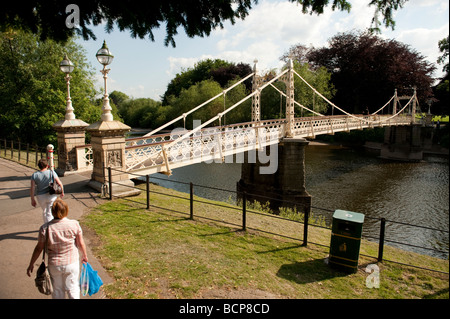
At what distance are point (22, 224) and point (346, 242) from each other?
6.12 meters

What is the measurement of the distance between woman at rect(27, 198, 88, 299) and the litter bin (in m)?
3.83

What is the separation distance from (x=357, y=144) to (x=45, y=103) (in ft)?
121

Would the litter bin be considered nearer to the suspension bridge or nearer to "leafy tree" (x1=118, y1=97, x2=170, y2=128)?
the suspension bridge

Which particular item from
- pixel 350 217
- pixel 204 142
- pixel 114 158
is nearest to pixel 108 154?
pixel 114 158

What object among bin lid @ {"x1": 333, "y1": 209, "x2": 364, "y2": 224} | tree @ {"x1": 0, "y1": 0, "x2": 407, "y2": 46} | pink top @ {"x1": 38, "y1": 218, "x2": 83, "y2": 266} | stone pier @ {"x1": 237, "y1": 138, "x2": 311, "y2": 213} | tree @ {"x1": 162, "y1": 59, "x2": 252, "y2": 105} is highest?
tree @ {"x1": 162, "y1": 59, "x2": 252, "y2": 105}

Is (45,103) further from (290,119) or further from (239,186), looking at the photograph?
(290,119)

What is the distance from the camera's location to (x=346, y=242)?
5066mm

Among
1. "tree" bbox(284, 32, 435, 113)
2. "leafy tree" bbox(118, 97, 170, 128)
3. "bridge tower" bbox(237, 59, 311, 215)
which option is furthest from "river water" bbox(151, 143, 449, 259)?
"leafy tree" bbox(118, 97, 170, 128)

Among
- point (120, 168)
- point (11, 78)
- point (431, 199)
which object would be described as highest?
point (11, 78)

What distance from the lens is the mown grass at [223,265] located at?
14.1 ft

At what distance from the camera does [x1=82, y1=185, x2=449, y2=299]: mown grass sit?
4.31 meters
